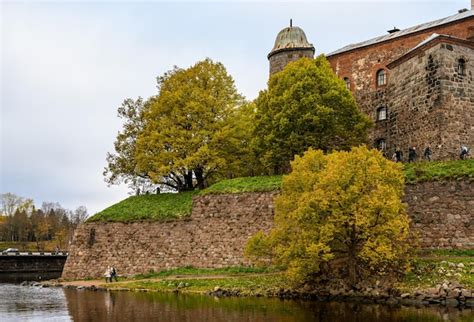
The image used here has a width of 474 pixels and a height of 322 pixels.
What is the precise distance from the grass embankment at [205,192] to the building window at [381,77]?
12.9 meters

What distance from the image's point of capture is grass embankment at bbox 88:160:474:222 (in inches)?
1160

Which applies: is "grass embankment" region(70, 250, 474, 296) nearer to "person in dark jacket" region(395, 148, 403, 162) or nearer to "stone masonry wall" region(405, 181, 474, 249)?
"stone masonry wall" region(405, 181, 474, 249)

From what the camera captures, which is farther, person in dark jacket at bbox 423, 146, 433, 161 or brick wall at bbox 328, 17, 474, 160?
person in dark jacket at bbox 423, 146, 433, 161

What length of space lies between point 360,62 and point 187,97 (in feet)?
46.7

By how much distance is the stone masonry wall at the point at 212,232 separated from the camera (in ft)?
93.2

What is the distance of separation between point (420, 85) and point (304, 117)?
279 inches

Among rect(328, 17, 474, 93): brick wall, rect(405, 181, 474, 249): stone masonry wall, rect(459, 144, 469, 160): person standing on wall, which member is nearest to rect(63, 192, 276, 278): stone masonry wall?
rect(405, 181, 474, 249): stone masonry wall

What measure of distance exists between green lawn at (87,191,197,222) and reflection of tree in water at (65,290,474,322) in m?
11.8

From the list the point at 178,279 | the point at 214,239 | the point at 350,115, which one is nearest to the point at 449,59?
the point at 350,115

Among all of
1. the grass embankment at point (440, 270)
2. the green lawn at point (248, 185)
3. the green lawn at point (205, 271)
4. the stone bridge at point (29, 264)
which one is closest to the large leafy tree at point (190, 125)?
the green lawn at point (248, 185)

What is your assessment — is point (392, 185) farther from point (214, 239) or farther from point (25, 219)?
point (25, 219)

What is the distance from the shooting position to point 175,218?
36.5m

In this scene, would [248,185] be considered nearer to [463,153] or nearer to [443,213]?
[443,213]

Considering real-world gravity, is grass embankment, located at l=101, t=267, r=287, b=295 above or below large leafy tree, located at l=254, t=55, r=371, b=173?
below
